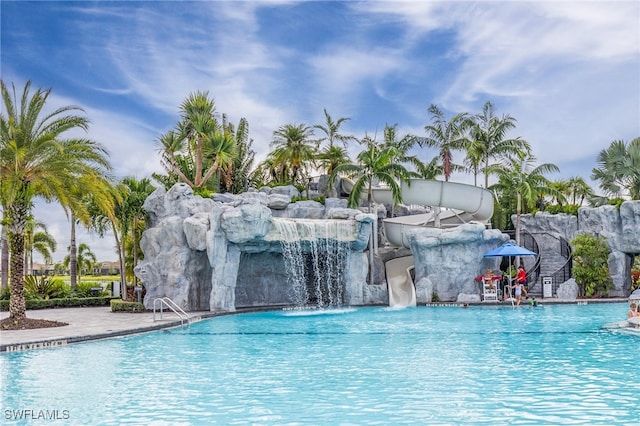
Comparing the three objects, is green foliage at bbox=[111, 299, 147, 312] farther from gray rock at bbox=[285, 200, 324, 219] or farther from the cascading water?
gray rock at bbox=[285, 200, 324, 219]

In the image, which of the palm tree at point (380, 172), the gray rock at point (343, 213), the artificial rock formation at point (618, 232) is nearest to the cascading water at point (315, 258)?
the gray rock at point (343, 213)

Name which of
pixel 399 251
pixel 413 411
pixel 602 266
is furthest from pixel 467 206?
pixel 413 411

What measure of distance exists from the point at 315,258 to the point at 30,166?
40.6ft

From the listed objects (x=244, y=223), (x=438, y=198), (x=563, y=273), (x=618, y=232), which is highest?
(x=438, y=198)

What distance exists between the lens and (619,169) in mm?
33375

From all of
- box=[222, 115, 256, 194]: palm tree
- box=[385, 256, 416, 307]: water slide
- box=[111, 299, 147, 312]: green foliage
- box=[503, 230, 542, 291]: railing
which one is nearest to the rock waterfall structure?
box=[385, 256, 416, 307]: water slide

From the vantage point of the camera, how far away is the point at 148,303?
78.6 ft

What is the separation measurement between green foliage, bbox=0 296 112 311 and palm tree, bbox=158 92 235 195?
690 cm

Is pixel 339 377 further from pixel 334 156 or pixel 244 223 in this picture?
pixel 334 156

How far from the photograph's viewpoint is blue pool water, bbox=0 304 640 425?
793 cm

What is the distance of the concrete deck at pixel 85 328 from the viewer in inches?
561

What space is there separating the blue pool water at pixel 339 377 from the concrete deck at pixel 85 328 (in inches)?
17.7

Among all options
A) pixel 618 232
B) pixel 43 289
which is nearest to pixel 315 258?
pixel 43 289

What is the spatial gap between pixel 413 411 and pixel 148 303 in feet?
58.3
